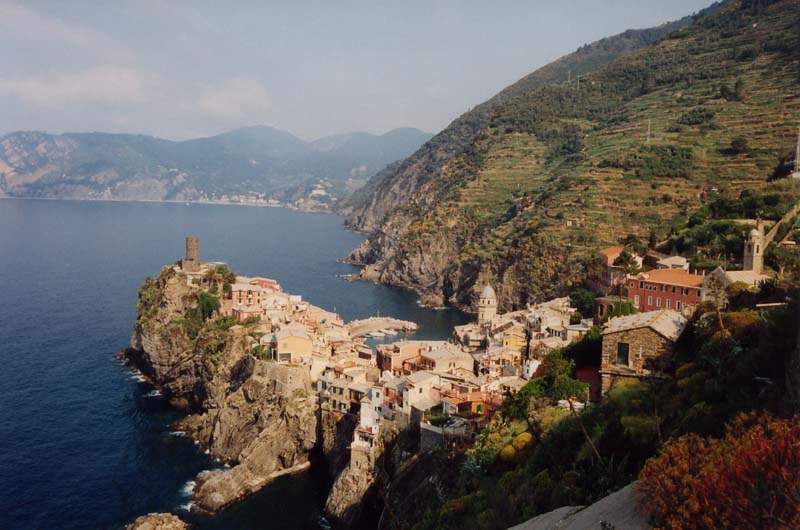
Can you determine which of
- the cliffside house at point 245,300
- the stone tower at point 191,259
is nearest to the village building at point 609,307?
the cliffside house at point 245,300

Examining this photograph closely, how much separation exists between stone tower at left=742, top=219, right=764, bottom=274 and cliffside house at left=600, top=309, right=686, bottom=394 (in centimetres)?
1168

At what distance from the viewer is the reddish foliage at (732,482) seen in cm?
654

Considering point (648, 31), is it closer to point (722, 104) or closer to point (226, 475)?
point (722, 104)

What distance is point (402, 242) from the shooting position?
3851 inches

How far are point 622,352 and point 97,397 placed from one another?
118ft

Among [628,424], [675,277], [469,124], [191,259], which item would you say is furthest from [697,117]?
[469,124]

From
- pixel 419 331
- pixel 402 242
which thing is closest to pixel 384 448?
pixel 419 331

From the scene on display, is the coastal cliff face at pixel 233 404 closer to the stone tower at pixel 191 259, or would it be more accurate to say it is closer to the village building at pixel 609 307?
the stone tower at pixel 191 259

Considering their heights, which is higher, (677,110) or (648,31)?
(648,31)

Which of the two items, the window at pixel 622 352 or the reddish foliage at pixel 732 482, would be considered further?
the window at pixel 622 352

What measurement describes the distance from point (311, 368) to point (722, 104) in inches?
2297

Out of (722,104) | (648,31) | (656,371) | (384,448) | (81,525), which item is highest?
(648,31)

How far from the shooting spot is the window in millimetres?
18250

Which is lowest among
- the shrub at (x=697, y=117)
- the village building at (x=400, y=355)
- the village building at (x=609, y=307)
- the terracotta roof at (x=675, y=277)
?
the village building at (x=400, y=355)
